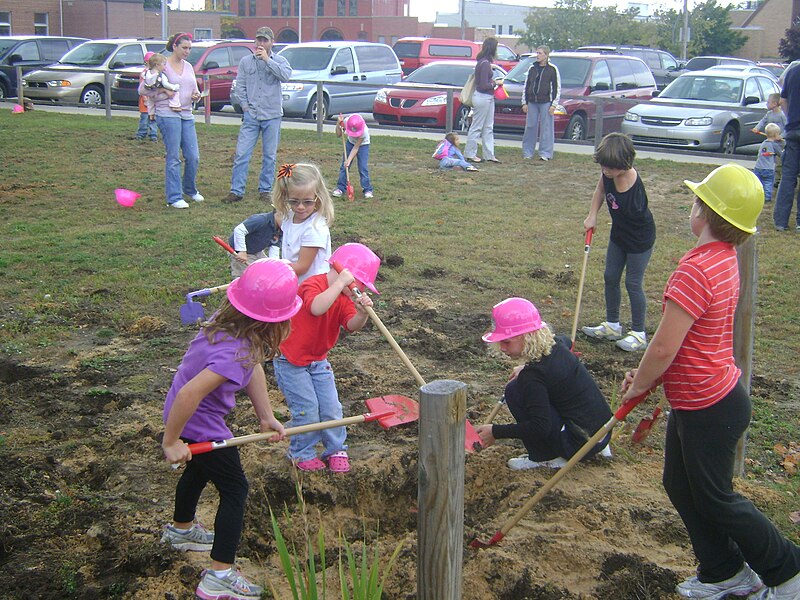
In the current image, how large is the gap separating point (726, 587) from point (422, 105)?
15.0 meters

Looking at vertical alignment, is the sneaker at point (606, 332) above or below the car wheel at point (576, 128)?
below

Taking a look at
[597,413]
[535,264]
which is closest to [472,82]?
[535,264]

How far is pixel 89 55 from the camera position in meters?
21.6

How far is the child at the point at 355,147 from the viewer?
11422 mm

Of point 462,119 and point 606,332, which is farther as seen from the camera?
point 462,119

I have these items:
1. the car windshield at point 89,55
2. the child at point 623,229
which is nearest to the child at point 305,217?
the child at point 623,229

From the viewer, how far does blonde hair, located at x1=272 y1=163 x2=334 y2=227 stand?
502 centimetres

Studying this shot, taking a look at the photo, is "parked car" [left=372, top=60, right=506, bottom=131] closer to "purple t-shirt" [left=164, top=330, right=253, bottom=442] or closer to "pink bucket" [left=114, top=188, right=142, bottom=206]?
"pink bucket" [left=114, top=188, right=142, bottom=206]

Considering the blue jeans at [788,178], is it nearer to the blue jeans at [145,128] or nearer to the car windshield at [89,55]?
the blue jeans at [145,128]

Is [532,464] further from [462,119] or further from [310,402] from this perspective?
[462,119]

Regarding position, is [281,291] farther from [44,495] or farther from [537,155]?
[537,155]

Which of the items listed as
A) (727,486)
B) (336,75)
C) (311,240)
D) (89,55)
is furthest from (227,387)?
(89,55)

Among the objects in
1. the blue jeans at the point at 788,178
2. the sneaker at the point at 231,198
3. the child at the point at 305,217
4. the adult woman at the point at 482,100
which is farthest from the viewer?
the adult woman at the point at 482,100

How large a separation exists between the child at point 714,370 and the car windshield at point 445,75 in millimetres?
15710
